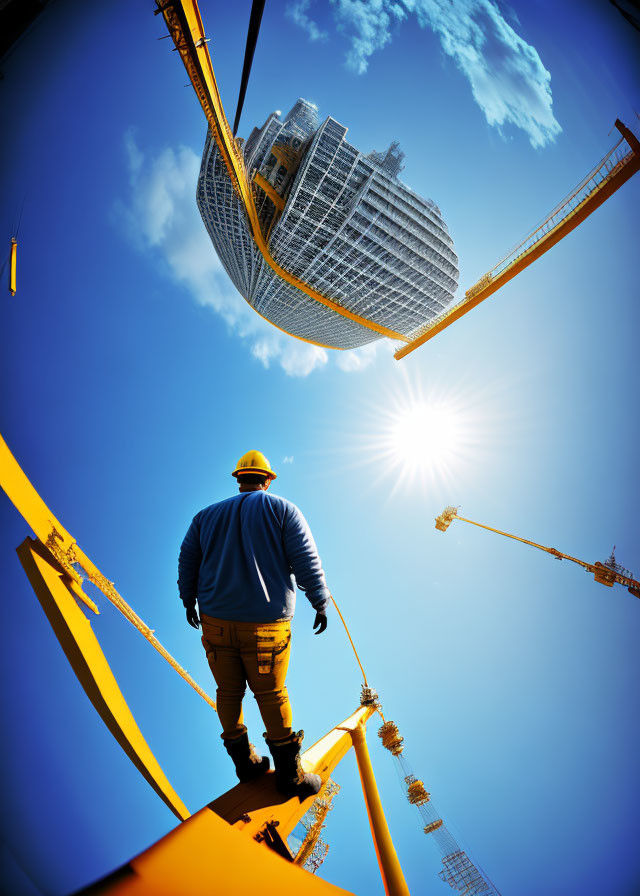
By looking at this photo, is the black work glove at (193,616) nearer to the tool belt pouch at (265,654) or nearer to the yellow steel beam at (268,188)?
the tool belt pouch at (265,654)

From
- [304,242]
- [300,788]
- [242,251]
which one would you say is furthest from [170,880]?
[242,251]

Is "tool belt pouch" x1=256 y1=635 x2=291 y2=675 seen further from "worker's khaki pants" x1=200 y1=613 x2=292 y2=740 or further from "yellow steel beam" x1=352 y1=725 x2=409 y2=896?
"yellow steel beam" x1=352 y1=725 x2=409 y2=896

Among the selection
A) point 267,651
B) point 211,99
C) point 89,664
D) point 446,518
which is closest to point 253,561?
point 267,651

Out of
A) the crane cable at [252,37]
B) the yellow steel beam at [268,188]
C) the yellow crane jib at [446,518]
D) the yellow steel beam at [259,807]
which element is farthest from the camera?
the yellow crane jib at [446,518]

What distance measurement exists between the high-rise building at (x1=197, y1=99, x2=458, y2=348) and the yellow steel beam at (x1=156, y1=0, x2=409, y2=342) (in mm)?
604

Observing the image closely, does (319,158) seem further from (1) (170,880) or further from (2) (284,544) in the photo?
(1) (170,880)

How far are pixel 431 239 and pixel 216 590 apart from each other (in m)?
19.9

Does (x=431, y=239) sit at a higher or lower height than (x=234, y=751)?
higher

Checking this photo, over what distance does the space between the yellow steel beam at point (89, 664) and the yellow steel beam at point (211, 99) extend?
30.0 ft

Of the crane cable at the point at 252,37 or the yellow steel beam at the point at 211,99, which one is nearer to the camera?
the crane cable at the point at 252,37

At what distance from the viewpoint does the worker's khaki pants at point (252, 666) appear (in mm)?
2027

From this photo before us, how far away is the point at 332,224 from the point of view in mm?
14289

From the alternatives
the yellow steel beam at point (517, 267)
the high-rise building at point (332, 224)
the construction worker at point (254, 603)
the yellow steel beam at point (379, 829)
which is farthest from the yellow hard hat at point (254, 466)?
the yellow steel beam at point (517, 267)

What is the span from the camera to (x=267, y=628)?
207 centimetres
